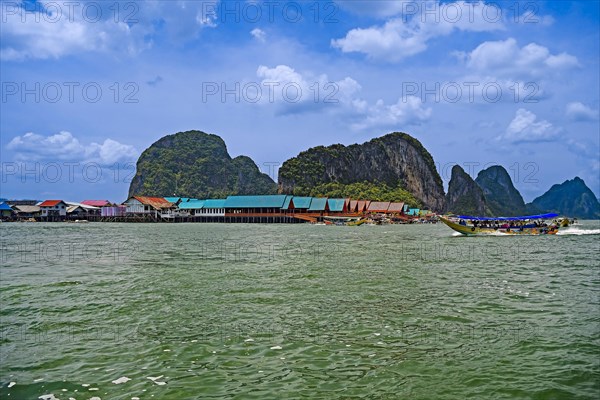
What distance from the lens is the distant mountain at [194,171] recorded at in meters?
155

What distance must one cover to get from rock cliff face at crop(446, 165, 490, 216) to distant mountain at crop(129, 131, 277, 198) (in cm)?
7208

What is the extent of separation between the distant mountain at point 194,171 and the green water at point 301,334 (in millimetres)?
133333

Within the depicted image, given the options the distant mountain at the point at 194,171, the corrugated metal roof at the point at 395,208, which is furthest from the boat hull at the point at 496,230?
the distant mountain at the point at 194,171

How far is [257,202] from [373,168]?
87.6 metres

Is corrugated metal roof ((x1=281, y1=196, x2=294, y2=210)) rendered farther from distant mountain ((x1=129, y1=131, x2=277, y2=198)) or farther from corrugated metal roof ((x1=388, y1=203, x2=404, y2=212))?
distant mountain ((x1=129, y1=131, x2=277, y2=198))

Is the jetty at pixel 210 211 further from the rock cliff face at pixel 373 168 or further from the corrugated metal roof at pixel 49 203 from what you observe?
the rock cliff face at pixel 373 168

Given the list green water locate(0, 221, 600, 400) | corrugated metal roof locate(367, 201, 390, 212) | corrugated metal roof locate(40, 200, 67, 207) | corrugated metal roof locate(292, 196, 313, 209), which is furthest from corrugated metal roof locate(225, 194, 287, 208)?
green water locate(0, 221, 600, 400)

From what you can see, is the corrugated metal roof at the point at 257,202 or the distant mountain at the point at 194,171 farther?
the distant mountain at the point at 194,171

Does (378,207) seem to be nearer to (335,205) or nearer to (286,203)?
(335,205)

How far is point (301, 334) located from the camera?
799 cm

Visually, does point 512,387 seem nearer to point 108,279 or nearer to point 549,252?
point 108,279

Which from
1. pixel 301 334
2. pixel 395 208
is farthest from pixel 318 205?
pixel 301 334

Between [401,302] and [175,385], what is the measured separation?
6.34 m

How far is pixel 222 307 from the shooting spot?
10.2m
